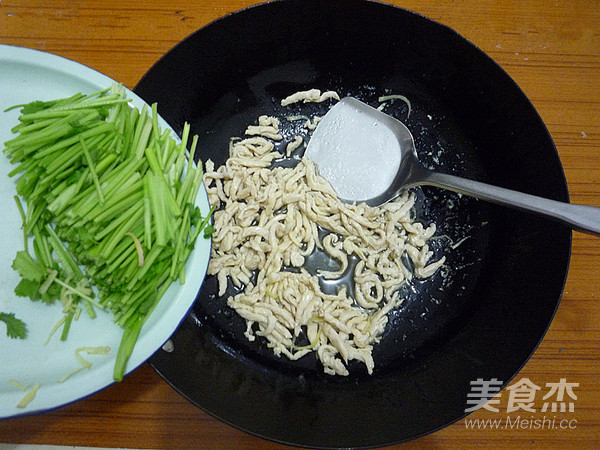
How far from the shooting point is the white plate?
98 cm

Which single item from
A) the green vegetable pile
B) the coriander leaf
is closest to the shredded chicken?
the green vegetable pile

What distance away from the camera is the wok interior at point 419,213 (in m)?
1.25

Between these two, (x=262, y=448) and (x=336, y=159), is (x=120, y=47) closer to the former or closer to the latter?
(x=336, y=159)

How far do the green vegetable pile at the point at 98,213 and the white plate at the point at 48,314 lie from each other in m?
0.03

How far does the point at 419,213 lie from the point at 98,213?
3.66ft

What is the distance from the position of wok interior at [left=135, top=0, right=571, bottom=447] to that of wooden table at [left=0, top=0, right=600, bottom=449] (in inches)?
9.0

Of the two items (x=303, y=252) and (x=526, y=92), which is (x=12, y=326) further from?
(x=526, y=92)

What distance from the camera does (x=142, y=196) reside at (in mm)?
1111

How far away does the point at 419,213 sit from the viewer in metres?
1.56

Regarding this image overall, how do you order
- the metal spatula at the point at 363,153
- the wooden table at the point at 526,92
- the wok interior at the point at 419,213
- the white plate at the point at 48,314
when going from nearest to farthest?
the white plate at the point at 48,314 < the wok interior at the point at 419,213 < the wooden table at the point at 526,92 < the metal spatula at the point at 363,153

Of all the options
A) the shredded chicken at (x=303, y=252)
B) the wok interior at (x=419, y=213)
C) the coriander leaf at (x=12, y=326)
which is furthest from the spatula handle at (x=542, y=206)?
the coriander leaf at (x=12, y=326)

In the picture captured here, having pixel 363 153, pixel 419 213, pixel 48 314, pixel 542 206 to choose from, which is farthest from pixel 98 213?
pixel 542 206

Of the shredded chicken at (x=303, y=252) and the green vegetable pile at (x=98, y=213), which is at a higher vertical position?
the green vegetable pile at (x=98, y=213)

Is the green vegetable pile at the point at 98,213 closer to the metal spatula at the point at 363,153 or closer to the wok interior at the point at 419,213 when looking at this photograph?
the wok interior at the point at 419,213
